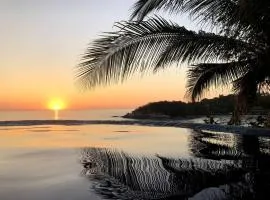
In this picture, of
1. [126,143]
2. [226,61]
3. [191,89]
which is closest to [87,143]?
[126,143]

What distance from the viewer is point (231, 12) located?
732 centimetres

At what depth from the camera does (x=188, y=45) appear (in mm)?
7984

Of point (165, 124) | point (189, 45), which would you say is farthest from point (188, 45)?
point (165, 124)

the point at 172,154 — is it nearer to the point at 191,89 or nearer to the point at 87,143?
the point at 191,89

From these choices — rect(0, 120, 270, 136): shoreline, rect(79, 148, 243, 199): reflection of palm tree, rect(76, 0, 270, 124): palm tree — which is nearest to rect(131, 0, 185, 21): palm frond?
rect(76, 0, 270, 124): palm tree

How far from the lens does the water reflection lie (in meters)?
5.47

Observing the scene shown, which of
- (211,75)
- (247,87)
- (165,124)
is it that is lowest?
(165,124)

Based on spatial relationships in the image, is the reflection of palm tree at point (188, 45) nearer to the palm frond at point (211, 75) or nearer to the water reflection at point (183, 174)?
the palm frond at point (211, 75)

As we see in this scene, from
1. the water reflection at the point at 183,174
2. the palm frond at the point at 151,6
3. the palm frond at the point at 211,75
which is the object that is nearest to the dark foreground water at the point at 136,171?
the water reflection at the point at 183,174

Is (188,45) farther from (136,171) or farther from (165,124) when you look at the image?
(165,124)

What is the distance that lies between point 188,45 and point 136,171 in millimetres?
2496

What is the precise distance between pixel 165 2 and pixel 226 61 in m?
1.70

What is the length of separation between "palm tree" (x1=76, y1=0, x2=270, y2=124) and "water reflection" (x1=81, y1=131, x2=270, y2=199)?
55.5 inches

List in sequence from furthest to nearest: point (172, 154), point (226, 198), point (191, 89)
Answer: point (191, 89)
point (172, 154)
point (226, 198)
